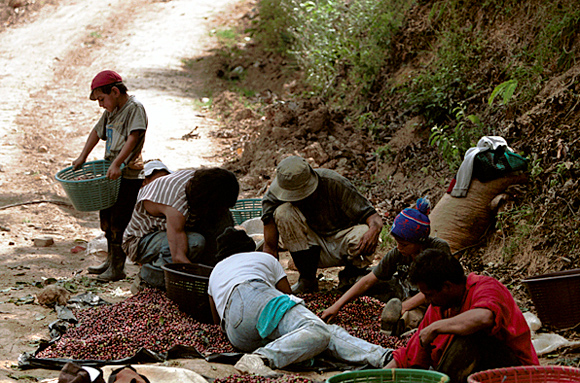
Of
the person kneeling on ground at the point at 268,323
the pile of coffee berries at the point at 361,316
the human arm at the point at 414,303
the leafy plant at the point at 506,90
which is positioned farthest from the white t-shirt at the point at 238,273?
the leafy plant at the point at 506,90

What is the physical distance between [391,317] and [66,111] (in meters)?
8.12

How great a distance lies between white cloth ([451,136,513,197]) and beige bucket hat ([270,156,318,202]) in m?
1.43

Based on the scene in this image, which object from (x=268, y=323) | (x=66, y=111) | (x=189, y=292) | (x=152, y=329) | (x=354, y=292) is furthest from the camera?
(x=66, y=111)

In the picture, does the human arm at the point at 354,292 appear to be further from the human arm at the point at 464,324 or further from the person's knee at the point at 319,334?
the human arm at the point at 464,324

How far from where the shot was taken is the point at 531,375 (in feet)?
7.52

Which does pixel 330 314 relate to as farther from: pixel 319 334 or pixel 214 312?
pixel 214 312

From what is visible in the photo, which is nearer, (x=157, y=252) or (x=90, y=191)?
(x=157, y=252)

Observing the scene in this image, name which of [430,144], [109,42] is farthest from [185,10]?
[430,144]

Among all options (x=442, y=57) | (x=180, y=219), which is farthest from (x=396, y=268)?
(x=442, y=57)

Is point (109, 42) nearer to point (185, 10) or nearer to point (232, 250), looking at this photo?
point (185, 10)

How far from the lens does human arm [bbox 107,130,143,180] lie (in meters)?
4.69

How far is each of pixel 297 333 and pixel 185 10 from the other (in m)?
14.5

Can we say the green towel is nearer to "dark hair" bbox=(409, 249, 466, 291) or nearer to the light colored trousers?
"dark hair" bbox=(409, 249, 466, 291)

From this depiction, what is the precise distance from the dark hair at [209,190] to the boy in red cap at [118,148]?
3.00 ft
